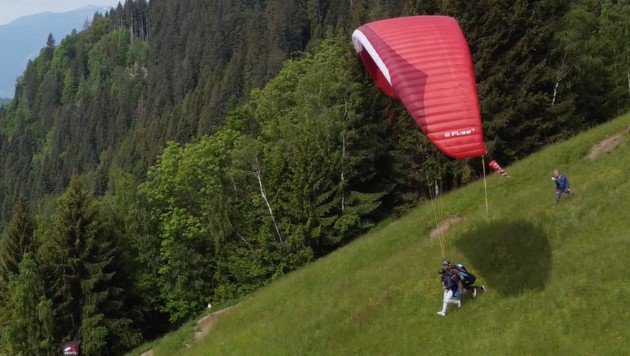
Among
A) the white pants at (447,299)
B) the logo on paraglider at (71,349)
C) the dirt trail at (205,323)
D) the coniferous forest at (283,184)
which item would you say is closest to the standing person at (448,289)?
the white pants at (447,299)

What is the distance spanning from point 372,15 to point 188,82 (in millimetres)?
88434

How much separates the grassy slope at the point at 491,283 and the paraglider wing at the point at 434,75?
4821 mm

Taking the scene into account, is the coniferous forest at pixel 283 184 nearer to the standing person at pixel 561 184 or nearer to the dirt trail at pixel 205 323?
the dirt trail at pixel 205 323

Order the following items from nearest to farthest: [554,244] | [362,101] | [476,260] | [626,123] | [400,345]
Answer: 1. [400,345]
2. [554,244]
3. [476,260]
4. [626,123]
5. [362,101]

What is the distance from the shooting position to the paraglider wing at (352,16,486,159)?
460 inches

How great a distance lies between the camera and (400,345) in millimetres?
14945

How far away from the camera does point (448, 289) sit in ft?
48.6

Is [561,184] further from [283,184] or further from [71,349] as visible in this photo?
[71,349]

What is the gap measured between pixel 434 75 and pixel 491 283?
6.40m

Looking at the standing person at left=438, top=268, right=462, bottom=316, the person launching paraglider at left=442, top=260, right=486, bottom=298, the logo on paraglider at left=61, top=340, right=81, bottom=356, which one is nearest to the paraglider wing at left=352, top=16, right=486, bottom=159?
the person launching paraglider at left=442, top=260, right=486, bottom=298

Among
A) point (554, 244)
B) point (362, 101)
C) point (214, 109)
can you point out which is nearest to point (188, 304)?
point (362, 101)

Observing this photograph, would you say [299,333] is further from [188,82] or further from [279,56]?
[188,82]

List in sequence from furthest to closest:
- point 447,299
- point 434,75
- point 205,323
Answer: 1. point 205,323
2. point 447,299
3. point 434,75

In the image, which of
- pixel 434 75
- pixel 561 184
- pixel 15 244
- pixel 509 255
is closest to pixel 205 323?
pixel 509 255
